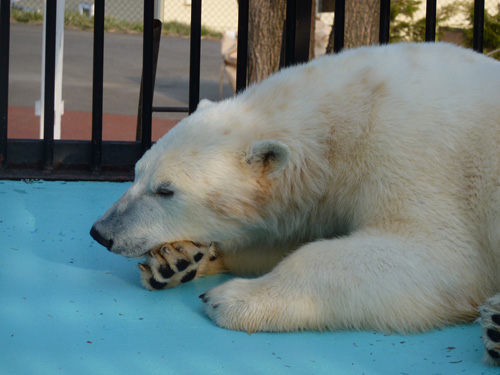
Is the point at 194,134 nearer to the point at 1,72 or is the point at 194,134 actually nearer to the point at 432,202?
the point at 432,202

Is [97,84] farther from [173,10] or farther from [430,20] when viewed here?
[173,10]

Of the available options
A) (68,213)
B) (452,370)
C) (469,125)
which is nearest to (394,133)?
(469,125)

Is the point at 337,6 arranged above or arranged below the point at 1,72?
above

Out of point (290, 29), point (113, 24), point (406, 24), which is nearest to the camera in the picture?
point (290, 29)

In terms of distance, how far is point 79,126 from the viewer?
9617mm

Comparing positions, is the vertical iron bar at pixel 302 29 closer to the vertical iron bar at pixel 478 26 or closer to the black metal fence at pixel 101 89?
the black metal fence at pixel 101 89

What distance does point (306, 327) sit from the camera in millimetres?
Result: 1995

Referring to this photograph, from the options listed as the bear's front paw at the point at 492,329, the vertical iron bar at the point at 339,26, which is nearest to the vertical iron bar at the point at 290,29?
the vertical iron bar at the point at 339,26

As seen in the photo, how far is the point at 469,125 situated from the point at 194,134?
2.67 feet

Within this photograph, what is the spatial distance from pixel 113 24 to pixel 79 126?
12886mm

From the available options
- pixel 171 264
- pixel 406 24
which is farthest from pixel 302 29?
pixel 406 24

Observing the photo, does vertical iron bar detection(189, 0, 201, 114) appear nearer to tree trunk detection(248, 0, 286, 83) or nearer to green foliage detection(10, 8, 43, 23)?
tree trunk detection(248, 0, 286, 83)

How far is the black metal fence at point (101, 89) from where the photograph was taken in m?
3.56

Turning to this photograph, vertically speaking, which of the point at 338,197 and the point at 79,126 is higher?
the point at 338,197
